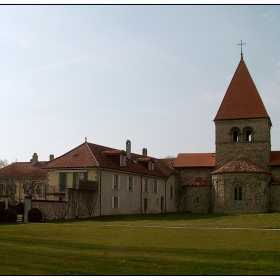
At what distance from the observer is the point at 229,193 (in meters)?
51.8

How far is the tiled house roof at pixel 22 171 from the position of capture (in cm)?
6869

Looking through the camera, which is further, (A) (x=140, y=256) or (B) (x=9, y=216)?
(B) (x=9, y=216)

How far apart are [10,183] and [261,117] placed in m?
37.3

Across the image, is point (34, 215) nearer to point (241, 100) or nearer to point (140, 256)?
point (140, 256)

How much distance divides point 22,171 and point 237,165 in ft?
113

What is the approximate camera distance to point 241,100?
57938 mm

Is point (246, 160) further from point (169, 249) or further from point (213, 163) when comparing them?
point (169, 249)

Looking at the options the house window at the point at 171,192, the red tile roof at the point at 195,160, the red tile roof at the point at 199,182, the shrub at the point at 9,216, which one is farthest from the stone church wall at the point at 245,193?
the shrub at the point at 9,216

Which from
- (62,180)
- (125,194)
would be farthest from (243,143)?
(62,180)

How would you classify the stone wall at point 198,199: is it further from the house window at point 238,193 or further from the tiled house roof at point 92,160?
the tiled house roof at point 92,160

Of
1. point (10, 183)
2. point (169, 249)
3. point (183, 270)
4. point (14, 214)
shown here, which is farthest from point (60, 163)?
point (183, 270)

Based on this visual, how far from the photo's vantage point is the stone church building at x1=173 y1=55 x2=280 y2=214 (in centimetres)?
5112

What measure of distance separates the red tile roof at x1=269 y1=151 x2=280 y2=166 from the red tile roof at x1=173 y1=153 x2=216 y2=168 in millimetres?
7475

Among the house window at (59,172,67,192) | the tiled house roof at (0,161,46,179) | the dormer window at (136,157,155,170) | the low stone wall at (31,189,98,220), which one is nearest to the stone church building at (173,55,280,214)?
the dormer window at (136,157,155,170)
